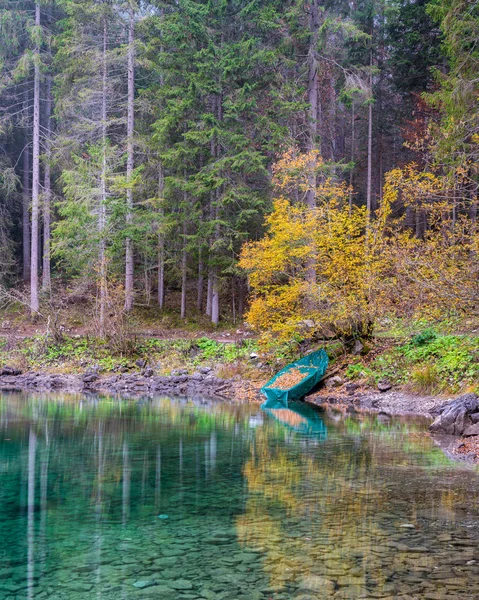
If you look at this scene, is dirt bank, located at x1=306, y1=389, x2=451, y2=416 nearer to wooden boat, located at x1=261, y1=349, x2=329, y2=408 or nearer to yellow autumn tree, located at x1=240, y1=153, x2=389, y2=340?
wooden boat, located at x1=261, y1=349, x2=329, y2=408

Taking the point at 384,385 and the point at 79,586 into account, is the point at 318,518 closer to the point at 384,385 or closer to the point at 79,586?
the point at 79,586

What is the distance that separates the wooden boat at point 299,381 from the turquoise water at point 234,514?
4.43 m

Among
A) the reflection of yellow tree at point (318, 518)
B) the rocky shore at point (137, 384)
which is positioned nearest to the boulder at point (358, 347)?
the rocky shore at point (137, 384)

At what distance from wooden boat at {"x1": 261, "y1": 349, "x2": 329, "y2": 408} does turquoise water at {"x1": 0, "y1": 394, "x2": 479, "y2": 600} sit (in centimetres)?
443

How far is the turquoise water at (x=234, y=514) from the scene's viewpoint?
5.00 metres

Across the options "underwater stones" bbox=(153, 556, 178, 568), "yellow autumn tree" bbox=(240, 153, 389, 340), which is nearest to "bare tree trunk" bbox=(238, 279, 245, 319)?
"yellow autumn tree" bbox=(240, 153, 389, 340)

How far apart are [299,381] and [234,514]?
10.9 m

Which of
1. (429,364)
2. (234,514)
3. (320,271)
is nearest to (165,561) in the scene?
(234,514)

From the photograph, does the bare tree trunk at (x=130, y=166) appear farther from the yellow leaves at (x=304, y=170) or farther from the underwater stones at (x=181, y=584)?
the underwater stones at (x=181, y=584)

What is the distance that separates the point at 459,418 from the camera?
11969mm

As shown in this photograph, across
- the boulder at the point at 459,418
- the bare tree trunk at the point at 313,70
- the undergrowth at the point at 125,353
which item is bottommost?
the boulder at the point at 459,418

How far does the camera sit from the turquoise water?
5.00 meters

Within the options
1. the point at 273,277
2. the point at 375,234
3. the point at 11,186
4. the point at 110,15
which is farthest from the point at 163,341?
the point at 110,15

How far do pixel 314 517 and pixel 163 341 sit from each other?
16850 millimetres
